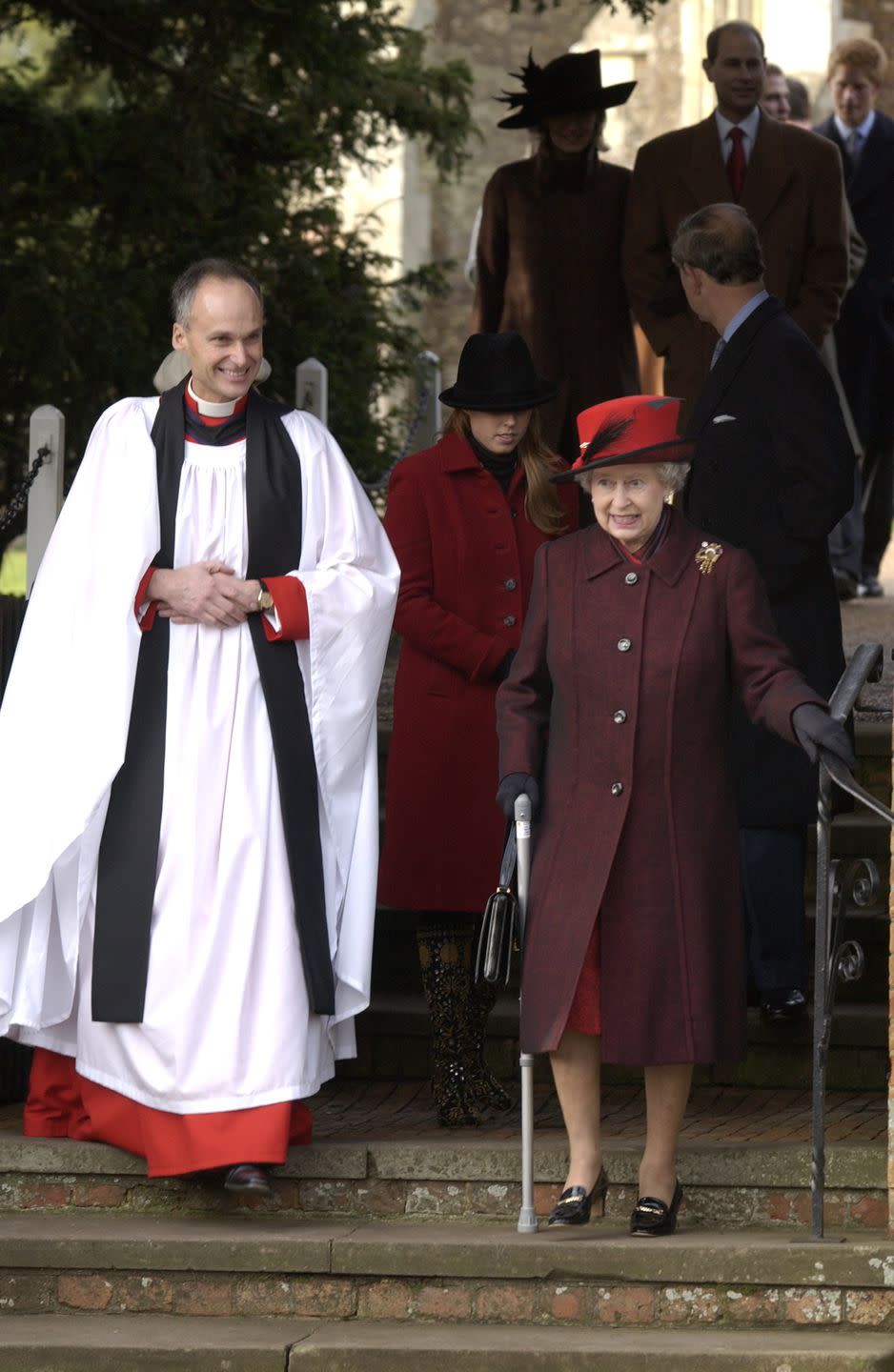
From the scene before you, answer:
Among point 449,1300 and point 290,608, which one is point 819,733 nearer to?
point 290,608

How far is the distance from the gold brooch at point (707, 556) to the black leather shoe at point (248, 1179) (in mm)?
1620

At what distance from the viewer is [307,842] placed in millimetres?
5723

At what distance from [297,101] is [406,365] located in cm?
149

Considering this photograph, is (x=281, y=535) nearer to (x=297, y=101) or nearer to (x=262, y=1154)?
(x=262, y=1154)

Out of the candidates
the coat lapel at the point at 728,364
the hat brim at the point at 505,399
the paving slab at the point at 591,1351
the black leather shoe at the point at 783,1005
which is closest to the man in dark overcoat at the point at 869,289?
the coat lapel at the point at 728,364

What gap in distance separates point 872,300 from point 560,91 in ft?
12.3

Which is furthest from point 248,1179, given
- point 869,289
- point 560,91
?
point 869,289

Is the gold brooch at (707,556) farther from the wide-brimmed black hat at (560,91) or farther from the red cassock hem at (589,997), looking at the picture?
the wide-brimmed black hat at (560,91)

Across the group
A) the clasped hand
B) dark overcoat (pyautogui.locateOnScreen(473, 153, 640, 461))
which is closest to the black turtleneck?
the clasped hand

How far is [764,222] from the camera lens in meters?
8.09

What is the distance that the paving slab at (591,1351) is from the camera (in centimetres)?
503

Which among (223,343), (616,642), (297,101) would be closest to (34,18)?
(297,101)

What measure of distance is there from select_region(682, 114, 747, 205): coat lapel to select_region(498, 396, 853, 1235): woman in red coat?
2925 mm

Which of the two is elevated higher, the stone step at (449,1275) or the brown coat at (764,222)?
the brown coat at (764,222)
